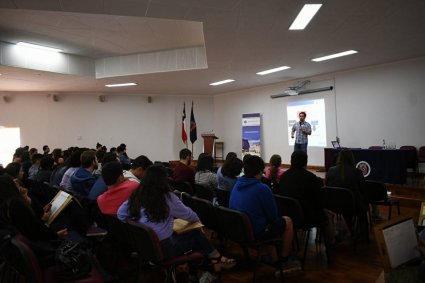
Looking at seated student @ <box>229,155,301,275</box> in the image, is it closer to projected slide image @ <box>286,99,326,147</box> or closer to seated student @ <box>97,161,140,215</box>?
seated student @ <box>97,161,140,215</box>

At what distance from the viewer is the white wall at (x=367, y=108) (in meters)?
7.88

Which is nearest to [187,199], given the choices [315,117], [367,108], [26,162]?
[26,162]

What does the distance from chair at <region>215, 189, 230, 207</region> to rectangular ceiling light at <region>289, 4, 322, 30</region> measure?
2.70 m

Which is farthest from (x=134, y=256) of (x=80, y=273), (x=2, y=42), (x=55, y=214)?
(x=2, y=42)

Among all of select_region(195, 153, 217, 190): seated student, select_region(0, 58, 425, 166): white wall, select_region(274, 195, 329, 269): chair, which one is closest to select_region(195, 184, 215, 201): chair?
select_region(195, 153, 217, 190): seated student

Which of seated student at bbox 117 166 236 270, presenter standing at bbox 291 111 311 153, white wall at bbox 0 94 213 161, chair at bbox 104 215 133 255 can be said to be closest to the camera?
seated student at bbox 117 166 236 270

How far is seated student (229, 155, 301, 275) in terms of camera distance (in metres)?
2.82

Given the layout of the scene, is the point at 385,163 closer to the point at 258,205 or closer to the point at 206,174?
the point at 206,174

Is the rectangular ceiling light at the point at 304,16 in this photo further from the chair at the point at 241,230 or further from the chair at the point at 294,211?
the chair at the point at 241,230

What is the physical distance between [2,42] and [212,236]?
5811 mm

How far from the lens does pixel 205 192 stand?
13.1ft

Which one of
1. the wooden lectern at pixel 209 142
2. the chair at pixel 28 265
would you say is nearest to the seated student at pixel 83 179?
the chair at pixel 28 265

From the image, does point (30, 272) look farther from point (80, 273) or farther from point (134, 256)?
point (134, 256)

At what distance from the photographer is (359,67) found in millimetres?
8766
